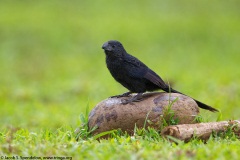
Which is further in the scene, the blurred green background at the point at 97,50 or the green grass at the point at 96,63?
the blurred green background at the point at 97,50

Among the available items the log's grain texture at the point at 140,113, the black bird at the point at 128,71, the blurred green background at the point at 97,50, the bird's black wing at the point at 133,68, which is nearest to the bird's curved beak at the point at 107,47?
the black bird at the point at 128,71

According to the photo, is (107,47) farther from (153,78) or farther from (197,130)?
(197,130)

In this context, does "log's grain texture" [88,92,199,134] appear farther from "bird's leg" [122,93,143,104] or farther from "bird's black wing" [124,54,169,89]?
"bird's black wing" [124,54,169,89]

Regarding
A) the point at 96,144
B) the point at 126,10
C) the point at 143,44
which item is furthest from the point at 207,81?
the point at 126,10

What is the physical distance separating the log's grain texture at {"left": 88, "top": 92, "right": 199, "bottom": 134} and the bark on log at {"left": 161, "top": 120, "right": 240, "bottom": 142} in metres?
0.31

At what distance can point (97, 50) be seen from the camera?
18.1m

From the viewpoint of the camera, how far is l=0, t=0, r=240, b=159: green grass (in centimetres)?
510

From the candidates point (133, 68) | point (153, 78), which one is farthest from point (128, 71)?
point (153, 78)

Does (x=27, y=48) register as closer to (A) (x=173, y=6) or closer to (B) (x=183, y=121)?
(A) (x=173, y=6)

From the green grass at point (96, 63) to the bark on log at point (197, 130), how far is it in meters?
0.10

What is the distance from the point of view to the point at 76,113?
1035cm

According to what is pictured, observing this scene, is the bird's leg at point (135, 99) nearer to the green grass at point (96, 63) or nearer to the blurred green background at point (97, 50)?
the green grass at point (96, 63)

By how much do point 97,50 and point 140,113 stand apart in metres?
12.4

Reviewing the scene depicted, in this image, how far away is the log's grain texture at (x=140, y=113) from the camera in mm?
5871
